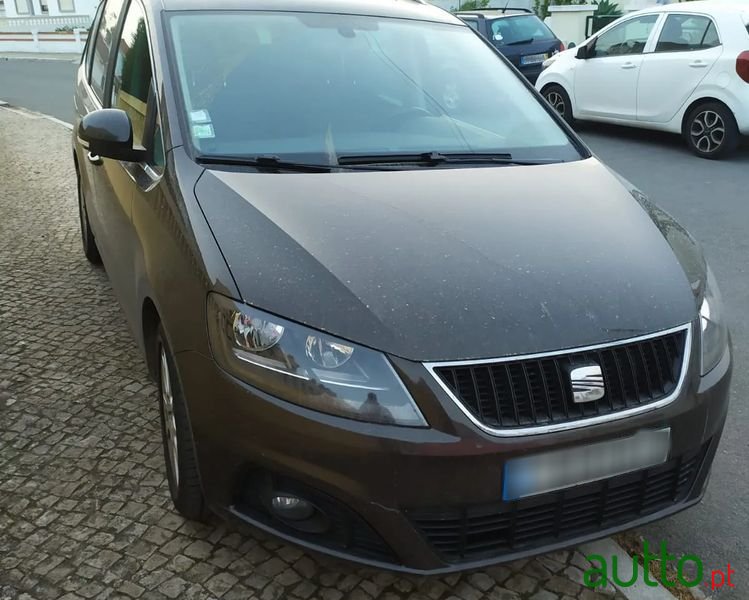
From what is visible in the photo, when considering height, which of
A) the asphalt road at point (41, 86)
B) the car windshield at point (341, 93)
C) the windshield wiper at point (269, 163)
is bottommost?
the asphalt road at point (41, 86)

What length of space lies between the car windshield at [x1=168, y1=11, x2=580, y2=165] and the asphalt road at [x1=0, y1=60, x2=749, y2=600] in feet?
4.70

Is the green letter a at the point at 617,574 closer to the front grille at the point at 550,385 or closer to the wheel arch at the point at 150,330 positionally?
the front grille at the point at 550,385

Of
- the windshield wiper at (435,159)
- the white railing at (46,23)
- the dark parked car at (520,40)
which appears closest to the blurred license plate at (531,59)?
the dark parked car at (520,40)

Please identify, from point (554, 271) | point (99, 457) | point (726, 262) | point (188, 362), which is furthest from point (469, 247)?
point (726, 262)

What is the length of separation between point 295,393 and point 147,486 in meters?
1.18

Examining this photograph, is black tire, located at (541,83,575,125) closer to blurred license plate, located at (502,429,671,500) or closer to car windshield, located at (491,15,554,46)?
car windshield, located at (491,15,554,46)

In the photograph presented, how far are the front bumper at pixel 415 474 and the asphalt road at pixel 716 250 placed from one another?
49 centimetres

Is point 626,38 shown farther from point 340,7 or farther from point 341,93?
point 341,93

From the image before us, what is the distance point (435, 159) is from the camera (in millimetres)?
3062

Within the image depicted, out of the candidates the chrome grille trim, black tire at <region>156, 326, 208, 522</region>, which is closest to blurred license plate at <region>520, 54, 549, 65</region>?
black tire at <region>156, 326, 208, 522</region>

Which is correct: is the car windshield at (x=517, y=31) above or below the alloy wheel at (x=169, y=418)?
below

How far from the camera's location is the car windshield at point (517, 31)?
13.0 meters

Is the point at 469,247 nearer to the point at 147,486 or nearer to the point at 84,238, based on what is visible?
the point at 147,486

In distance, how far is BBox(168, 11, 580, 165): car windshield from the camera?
2.98m
